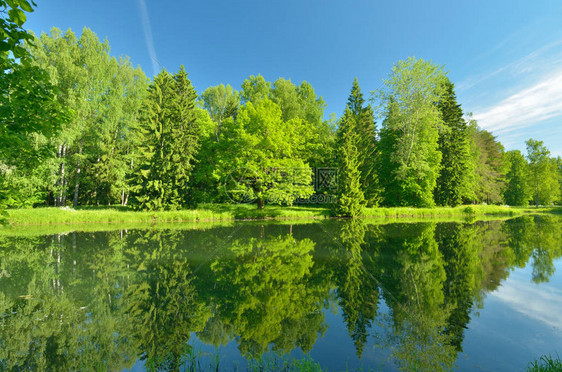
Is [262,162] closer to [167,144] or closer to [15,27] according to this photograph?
[167,144]

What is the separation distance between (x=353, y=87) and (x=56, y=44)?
36285mm

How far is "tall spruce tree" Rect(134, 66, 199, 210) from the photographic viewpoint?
2306cm

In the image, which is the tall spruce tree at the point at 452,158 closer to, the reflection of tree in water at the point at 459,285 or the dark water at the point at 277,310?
the reflection of tree in water at the point at 459,285

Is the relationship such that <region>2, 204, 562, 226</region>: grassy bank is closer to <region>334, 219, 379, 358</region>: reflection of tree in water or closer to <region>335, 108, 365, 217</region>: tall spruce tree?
<region>335, 108, 365, 217</region>: tall spruce tree

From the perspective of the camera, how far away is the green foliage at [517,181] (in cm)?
4461

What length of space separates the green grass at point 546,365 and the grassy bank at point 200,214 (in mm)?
19786

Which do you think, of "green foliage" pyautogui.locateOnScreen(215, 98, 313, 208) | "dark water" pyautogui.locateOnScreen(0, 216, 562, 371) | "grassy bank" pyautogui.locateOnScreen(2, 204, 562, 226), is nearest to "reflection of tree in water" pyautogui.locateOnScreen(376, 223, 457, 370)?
"dark water" pyautogui.locateOnScreen(0, 216, 562, 371)

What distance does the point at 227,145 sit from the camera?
24438 mm

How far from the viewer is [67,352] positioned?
3.40 metres

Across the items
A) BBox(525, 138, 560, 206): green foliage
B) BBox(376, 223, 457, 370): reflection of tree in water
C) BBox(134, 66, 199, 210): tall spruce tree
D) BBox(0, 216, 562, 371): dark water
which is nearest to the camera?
BBox(376, 223, 457, 370): reflection of tree in water

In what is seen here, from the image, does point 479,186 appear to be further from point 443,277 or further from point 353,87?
point 443,277

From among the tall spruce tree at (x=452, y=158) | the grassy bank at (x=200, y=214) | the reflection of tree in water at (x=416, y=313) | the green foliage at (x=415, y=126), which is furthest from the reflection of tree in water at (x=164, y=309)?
the tall spruce tree at (x=452, y=158)

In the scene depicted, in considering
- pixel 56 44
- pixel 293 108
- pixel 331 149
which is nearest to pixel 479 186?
pixel 331 149

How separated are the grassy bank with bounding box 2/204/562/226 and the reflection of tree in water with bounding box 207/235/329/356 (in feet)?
44.0
